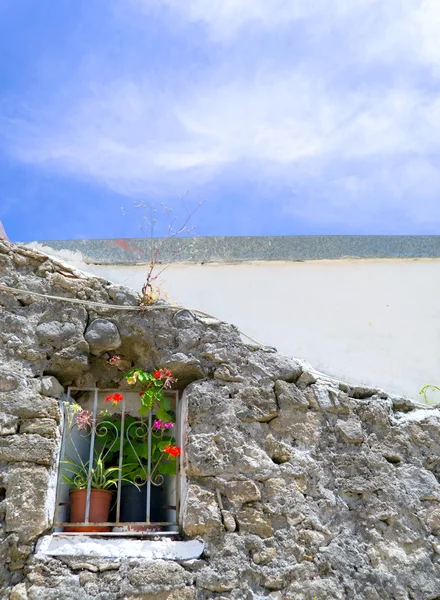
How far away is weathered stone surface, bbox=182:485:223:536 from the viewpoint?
3178 millimetres

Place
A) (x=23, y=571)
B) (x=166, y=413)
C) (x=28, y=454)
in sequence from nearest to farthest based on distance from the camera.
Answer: (x=23, y=571), (x=28, y=454), (x=166, y=413)

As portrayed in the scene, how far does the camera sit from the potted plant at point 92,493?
10.9 feet

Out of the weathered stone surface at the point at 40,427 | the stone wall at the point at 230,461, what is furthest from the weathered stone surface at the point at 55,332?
the weathered stone surface at the point at 40,427

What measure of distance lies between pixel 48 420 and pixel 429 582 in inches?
81.1

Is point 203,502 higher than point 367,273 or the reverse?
the reverse

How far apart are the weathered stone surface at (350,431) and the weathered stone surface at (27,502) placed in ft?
5.10

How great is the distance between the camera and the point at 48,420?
3.26 m

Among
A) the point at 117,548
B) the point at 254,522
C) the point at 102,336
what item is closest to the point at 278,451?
the point at 254,522

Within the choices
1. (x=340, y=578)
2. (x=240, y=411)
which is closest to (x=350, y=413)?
(x=240, y=411)

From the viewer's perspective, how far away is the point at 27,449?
316 centimetres

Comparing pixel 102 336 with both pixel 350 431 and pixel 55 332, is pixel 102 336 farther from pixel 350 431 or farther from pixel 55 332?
pixel 350 431

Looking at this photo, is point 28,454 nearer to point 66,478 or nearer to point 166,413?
point 66,478

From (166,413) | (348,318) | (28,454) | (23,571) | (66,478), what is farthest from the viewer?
(348,318)

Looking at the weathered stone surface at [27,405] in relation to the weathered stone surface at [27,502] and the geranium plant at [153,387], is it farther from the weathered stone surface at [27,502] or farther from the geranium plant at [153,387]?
the geranium plant at [153,387]
